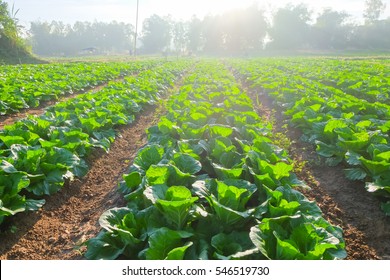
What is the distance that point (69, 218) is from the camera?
405 cm

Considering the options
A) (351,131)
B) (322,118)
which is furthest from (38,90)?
(351,131)

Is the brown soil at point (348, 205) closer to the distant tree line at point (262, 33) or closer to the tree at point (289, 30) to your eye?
the distant tree line at point (262, 33)

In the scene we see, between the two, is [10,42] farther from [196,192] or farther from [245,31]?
[245,31]

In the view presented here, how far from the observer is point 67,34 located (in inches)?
4422

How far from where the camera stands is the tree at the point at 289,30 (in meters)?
70.4

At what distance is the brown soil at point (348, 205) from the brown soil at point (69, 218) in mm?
2695

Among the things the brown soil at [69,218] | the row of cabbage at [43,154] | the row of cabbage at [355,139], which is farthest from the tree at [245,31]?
the brown soil at [69,218]

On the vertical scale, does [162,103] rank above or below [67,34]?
below

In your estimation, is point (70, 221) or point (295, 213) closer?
point (295, 213)

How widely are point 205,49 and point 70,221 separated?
258 feet

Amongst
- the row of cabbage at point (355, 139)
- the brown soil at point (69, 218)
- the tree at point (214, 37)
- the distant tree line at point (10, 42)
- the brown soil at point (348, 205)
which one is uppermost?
the tree at point (214, 37)

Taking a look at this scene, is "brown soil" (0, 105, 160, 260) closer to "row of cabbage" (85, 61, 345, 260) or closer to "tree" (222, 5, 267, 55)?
"row of cabbage" (85, 61, 345, 260)

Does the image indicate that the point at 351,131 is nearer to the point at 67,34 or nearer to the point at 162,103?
the point at 162,103

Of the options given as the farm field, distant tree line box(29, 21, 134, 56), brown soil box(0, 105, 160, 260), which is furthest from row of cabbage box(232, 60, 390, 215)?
distant tree line box(29, 21, 134, 56)
